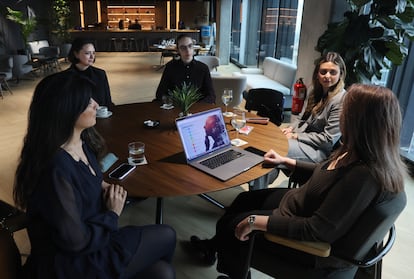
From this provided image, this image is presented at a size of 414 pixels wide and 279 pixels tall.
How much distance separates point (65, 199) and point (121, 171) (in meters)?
0.62

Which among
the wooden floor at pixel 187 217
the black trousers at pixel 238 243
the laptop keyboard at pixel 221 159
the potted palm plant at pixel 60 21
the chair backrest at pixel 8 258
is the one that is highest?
the potted palm plant at pixel 60 21

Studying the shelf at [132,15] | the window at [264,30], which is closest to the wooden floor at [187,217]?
the window at [264,30]

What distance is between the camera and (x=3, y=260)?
53.1 inches

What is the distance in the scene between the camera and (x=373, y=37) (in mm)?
3354

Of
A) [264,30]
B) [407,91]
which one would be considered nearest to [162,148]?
[407,91]

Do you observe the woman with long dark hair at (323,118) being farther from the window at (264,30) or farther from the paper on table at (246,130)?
the window at (264,30)

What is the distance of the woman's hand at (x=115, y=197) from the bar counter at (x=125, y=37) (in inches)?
546

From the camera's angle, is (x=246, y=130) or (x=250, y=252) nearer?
(x=250, y=252)

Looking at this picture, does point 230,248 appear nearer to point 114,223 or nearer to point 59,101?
point 114,223

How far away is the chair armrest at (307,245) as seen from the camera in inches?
55.4

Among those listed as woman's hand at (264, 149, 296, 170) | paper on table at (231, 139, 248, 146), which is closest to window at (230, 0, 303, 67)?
paper on table at (231, 139, 248, 146)

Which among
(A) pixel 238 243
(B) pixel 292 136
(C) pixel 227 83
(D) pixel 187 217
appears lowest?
(D) pixel 187 217

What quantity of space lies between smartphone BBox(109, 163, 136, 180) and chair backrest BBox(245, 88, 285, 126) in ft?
7.13

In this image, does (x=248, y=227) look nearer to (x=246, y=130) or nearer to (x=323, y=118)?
(x=246, y=130)
